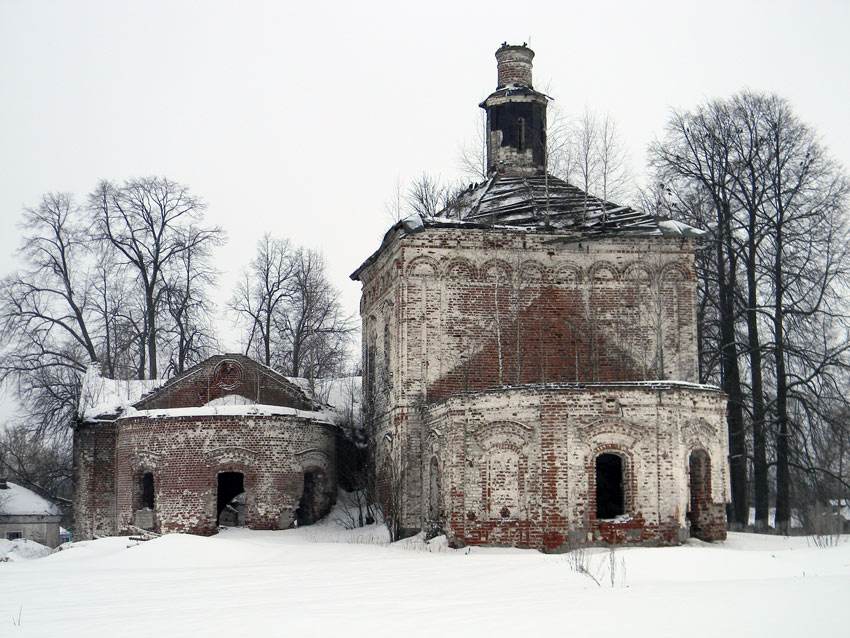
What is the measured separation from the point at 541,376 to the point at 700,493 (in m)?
5.00

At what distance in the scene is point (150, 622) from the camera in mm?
10250

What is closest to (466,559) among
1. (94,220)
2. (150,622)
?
(150,622)

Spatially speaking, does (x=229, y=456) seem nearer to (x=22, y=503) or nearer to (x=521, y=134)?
(x=521, y=134)

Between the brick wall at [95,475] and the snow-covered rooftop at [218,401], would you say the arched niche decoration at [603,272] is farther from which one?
the brick wall at [95,475]

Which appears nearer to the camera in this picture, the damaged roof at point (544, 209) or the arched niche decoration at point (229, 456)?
the damaged roof at point (544, 209)

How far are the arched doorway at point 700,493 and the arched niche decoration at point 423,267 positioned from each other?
290 inches

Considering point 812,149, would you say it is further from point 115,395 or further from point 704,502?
point 115,395

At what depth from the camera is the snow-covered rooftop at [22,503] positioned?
43750mm

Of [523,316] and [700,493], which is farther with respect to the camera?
[523,316]

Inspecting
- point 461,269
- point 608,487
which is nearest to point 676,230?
point 461,269

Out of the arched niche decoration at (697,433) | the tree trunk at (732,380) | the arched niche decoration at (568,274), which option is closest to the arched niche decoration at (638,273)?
the arched niche decoration at (568,274)

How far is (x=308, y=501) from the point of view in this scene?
25.6 metres

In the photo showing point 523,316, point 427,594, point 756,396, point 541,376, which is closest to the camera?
point 427,594

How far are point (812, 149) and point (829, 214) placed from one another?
197 cm
